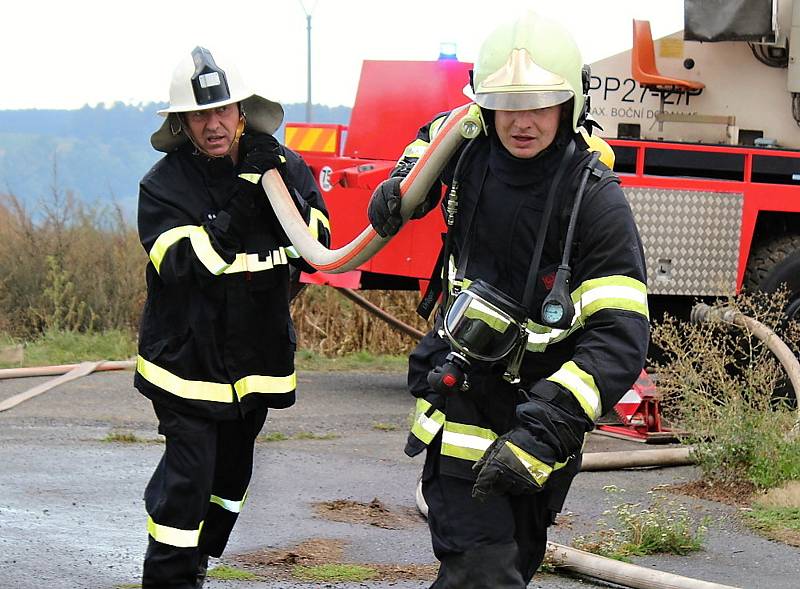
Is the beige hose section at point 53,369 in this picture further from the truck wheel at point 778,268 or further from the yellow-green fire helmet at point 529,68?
the yellow-green fire helmet at point 529,68

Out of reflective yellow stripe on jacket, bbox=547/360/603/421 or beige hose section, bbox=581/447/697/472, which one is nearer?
reflective yellow stripe on jacket, bbox=547/360/603/421

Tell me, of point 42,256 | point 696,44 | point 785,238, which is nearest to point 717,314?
point 785,238

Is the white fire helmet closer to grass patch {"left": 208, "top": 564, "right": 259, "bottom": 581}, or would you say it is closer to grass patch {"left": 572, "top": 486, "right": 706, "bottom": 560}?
grass patch {"left": 208, "top": 564, "right": 259, "bottom": 581}

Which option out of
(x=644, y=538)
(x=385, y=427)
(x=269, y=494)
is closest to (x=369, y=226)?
(x=644, y=538)

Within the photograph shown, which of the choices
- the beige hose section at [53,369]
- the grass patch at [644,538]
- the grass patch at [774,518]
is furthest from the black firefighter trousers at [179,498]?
the beige hose section at [53,369]

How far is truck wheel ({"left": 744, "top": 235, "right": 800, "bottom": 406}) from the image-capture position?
27.9ft

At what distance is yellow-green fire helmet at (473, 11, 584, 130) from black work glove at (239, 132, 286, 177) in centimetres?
117

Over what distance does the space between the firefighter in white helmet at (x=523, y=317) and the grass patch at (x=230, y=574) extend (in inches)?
62.9

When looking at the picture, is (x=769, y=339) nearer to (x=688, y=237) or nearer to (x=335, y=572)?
(x=688, y=237)

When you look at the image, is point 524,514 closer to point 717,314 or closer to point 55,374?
point 717,314

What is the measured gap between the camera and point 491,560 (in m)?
3.38

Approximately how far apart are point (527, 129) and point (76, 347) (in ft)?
26.4

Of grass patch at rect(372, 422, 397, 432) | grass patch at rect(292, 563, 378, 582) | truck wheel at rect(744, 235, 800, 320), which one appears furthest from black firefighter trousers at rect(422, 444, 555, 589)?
truck wheel at rect(744, 235, 800, 320)

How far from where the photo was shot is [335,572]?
16.6 feet
